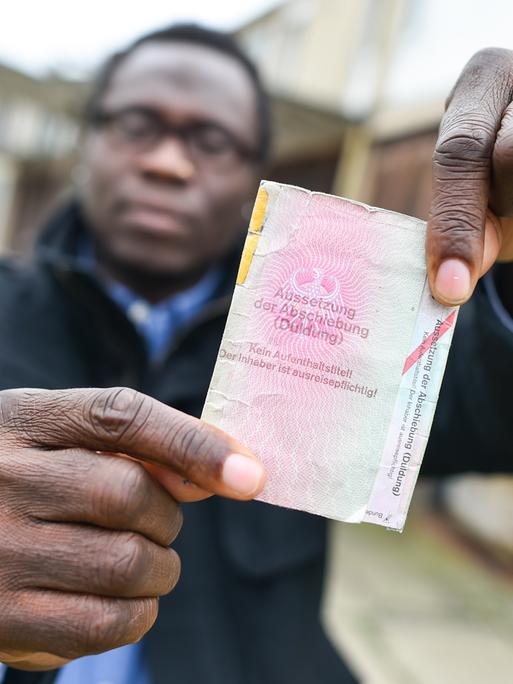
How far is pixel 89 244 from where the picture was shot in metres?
2.00

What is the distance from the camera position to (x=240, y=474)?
70 centimetres

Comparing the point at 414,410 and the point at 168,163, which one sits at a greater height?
the point at 168,163

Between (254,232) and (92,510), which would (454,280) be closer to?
(254,232)

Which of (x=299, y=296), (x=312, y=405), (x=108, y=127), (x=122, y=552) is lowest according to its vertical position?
(x=122, y=552)

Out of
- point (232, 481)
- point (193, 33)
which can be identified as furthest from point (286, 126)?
point (232, 481)

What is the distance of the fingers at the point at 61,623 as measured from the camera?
0.71 metres

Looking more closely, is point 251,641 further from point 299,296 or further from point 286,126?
point 286,126

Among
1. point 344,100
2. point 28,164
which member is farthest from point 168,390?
point 28,164

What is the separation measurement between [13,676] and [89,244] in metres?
1.32

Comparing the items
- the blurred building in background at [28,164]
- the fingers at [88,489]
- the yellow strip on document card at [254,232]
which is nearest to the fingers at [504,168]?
the yellow strip on document card at [254,232]

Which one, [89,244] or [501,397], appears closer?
[501,397]

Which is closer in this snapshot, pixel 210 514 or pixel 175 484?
pixel 175 484

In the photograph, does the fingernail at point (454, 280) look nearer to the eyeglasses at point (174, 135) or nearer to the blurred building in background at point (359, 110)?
the eyeglasses at point (174, 135)

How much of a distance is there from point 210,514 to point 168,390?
0.35 metres
